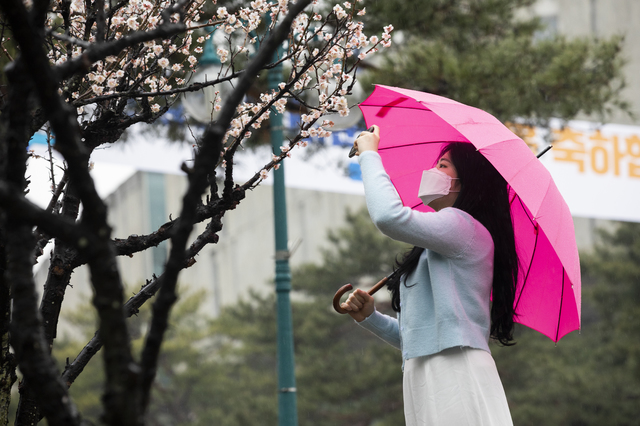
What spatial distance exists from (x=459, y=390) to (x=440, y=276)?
0.36m

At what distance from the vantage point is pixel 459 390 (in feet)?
7.20

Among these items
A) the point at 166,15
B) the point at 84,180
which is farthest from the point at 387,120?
the point at 84,180

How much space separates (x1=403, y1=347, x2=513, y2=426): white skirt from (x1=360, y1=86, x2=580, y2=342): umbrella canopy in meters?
0.45

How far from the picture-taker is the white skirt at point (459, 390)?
7.14ft

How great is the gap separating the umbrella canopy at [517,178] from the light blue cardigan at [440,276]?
217 mm

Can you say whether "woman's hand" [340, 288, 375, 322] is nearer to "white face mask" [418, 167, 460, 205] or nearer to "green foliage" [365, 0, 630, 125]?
"white face mask" [418, 167, 460, 205]

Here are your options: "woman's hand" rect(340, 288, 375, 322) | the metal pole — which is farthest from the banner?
"woman's hand" rect(340, 288, 375, 322)

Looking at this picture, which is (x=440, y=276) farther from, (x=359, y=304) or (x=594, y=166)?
(x=594, y=166)

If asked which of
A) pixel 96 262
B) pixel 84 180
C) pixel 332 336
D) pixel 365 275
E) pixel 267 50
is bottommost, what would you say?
pixel 332 336

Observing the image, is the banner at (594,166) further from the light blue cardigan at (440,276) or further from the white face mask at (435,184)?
the light blue cardigan at (440,276)

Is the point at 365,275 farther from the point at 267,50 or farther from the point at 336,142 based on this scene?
the point at 267,50

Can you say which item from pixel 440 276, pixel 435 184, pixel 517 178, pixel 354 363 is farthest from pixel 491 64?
pixel 354 363

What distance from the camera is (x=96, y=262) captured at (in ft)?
4.46

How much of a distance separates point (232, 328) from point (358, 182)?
11.7 m
